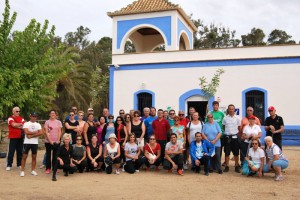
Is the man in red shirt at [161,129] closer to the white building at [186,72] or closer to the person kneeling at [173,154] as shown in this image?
the person kneeling at [173,154]

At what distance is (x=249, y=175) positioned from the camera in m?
8.03

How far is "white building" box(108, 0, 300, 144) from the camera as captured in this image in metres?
14.8

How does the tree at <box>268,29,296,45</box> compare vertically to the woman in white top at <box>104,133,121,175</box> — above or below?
above

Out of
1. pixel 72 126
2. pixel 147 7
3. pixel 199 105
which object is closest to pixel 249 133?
pixel 72 126

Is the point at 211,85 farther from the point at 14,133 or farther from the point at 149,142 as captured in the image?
the point at 14,133

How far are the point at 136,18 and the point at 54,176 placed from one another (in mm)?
11541

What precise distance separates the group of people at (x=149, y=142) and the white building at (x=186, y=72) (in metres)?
6.52

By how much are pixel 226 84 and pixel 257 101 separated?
1.51 m

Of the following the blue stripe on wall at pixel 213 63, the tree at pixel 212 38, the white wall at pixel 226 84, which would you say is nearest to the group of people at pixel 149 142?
the white wall at pixel 226 84

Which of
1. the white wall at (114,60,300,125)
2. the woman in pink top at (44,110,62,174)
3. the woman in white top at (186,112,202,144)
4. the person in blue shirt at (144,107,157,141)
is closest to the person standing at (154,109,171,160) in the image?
the person in blue shirt at (144,107,157,141)

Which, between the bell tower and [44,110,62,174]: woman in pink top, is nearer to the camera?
[44,110,62,174]: woman in pink top

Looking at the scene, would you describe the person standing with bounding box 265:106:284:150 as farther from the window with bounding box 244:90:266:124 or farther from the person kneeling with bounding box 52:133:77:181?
the window with bounding box 244:90:266:124

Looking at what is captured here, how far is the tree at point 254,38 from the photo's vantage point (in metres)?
33.0

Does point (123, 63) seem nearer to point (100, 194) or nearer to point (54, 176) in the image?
point (54, 176)
